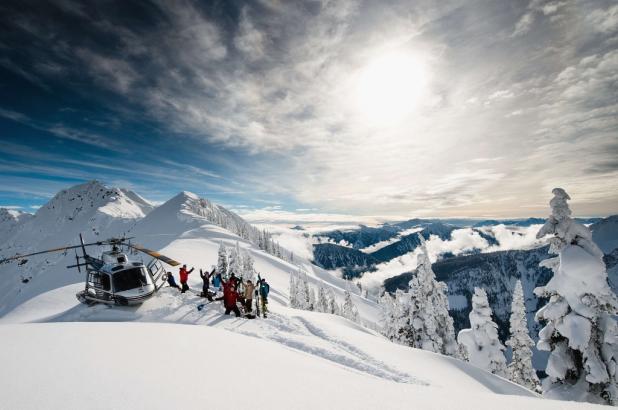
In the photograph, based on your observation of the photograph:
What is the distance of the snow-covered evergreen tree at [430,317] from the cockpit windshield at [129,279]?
2461 centimetres

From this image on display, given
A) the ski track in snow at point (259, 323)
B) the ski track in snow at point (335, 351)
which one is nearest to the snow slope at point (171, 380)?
the ski track in snow at point (335, 351)

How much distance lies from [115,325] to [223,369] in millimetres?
4880

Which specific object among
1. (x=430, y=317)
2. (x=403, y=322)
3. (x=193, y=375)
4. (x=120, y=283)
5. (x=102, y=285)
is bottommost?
(x=403, y=322)

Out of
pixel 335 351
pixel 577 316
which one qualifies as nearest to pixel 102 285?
pixel 335 351

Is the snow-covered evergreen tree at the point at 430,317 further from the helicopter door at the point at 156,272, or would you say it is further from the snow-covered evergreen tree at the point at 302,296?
the snow-covered evergreen tree at the point at 302,296

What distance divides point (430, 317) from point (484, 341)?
Result: 5.30 meters

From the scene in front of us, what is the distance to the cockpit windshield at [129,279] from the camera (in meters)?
14.8

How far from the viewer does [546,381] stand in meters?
14.6

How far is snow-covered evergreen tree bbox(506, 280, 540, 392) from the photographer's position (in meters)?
28.4

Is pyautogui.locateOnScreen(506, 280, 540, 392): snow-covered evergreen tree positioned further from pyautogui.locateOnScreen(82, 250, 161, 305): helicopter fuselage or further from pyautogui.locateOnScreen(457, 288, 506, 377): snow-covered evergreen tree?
pyautogui.locateOnScreen(82, 250, 161, 305): helicopter fuselage

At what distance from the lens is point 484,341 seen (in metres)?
27.9

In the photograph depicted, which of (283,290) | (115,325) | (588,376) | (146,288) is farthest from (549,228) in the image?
(283,290)

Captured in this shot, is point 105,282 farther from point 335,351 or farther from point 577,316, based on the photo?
point 577,316

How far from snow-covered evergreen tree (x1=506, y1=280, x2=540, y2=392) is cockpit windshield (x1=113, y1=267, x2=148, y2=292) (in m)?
32.4
